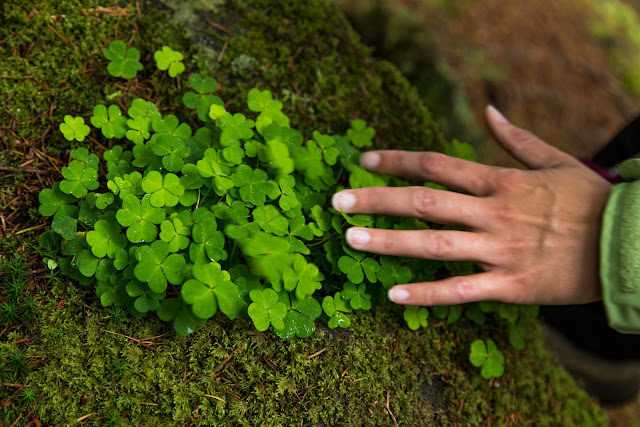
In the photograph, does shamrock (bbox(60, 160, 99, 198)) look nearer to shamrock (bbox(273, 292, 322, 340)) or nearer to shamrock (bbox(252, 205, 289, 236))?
shamrock (bbox(252, 205, 289, 236))

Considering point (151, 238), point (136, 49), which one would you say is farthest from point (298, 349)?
point (136, 49)

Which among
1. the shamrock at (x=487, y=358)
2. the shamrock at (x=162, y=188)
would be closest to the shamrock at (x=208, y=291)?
the shamrock at (x=162, y=188)

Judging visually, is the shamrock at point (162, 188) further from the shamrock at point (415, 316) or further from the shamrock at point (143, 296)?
the shamrock at point (415, 316)

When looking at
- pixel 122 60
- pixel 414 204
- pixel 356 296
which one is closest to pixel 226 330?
pixel 356 296

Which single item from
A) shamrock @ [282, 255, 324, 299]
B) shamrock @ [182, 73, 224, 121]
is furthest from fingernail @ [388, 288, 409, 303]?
shamrock @ [182, 73, 224, 121]

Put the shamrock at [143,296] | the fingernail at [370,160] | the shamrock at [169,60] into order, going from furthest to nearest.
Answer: the fingernail at [370,160] < the shamrock at [169,60] < the shamrock at [143,296]

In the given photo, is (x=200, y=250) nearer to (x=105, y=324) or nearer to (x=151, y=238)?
(x=151, y=238)
